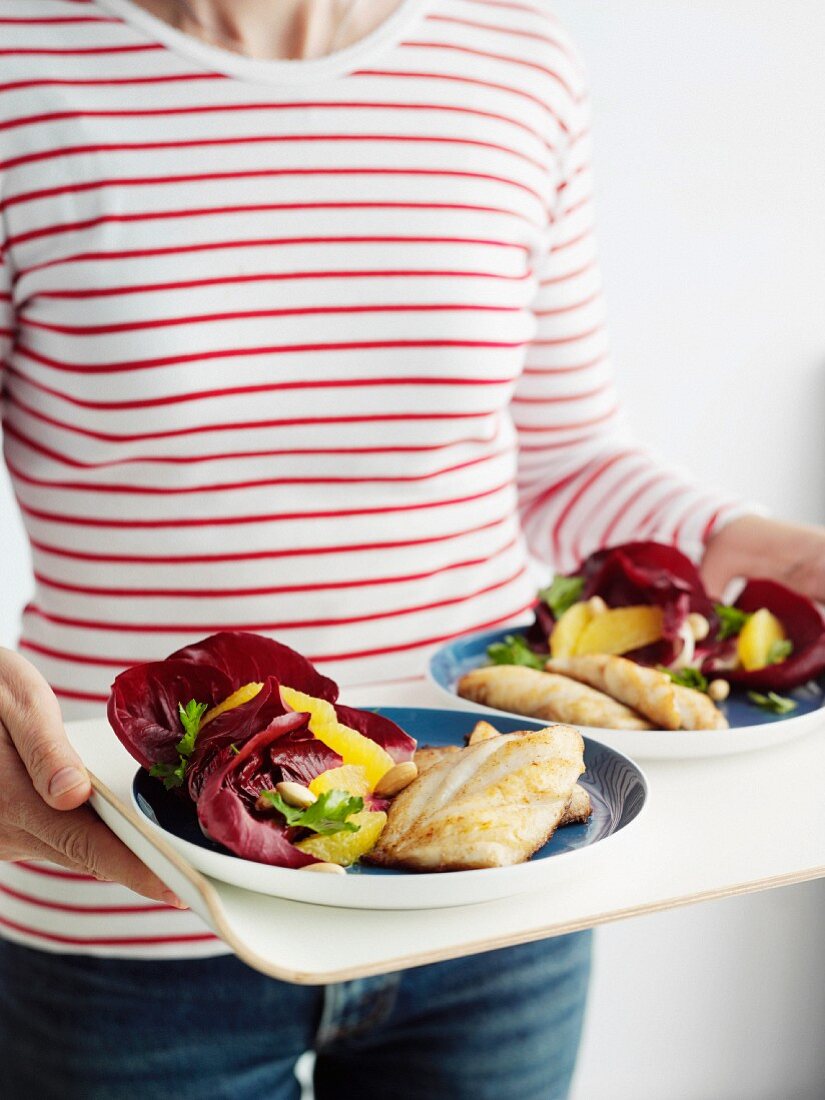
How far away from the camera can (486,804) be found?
644 mm

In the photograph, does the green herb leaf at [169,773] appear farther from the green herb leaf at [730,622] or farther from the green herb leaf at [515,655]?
the green herb leaf at [730,622]

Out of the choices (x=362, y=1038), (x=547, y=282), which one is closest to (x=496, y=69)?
(x=547, y=282)

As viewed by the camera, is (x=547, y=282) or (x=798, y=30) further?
(x=798, y=30)

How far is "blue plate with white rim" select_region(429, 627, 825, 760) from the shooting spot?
2.55 ft

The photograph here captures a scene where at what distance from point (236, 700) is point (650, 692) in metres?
0.28

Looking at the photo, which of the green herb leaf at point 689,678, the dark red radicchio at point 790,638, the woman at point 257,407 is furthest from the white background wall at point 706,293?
the green herb leaf at point 689,678

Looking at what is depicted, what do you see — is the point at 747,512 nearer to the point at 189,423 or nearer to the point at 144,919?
the point at 189,423

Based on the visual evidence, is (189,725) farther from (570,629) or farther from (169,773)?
(570,629)

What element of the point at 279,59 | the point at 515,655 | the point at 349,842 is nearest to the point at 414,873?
the point at 349,842

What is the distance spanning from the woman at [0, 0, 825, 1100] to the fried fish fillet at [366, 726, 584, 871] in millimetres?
372

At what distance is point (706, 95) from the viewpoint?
1.96 m

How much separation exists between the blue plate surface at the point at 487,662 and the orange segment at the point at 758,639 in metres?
0.03

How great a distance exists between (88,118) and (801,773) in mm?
696

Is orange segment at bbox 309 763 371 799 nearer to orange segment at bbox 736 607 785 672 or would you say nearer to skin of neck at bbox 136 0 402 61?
orange segment at bbox 736 607 785 672
